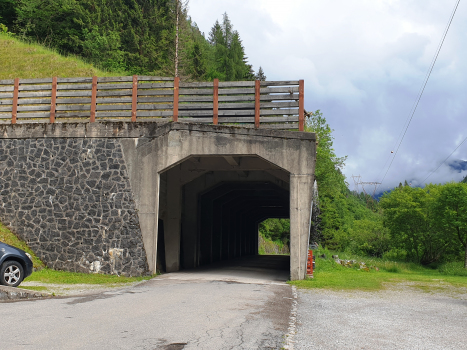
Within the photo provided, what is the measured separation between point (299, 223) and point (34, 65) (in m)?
20.3

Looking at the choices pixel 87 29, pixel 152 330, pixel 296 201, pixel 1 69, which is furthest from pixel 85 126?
pixel 87 29

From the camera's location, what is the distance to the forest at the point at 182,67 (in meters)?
30.5

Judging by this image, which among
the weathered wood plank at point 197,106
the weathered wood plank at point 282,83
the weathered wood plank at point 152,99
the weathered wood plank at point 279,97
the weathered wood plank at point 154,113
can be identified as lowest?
the weathered wood plank at point 154,113

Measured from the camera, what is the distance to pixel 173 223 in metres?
17.1

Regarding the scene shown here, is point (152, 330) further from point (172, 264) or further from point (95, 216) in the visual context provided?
point (172, 264)

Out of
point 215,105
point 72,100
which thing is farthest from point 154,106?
point 72,100

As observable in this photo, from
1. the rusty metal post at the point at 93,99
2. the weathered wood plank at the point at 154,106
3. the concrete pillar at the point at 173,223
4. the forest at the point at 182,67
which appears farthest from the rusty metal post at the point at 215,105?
the forest at the point at 182,67

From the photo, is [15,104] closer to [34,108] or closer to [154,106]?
[34,108]

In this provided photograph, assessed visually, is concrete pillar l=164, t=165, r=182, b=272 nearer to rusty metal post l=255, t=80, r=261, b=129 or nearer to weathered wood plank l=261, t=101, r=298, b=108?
rusty metal post l=255, t=80, r=261, b=129

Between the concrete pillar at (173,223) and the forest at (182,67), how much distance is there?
48.0 feet

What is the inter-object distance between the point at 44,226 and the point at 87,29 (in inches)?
1126

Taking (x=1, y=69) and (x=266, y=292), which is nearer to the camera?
(x=266, y=292)

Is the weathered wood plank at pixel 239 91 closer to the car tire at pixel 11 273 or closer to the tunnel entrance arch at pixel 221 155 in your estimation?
the tunnel entrance arch at pixel 221 155

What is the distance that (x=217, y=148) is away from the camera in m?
13.9
